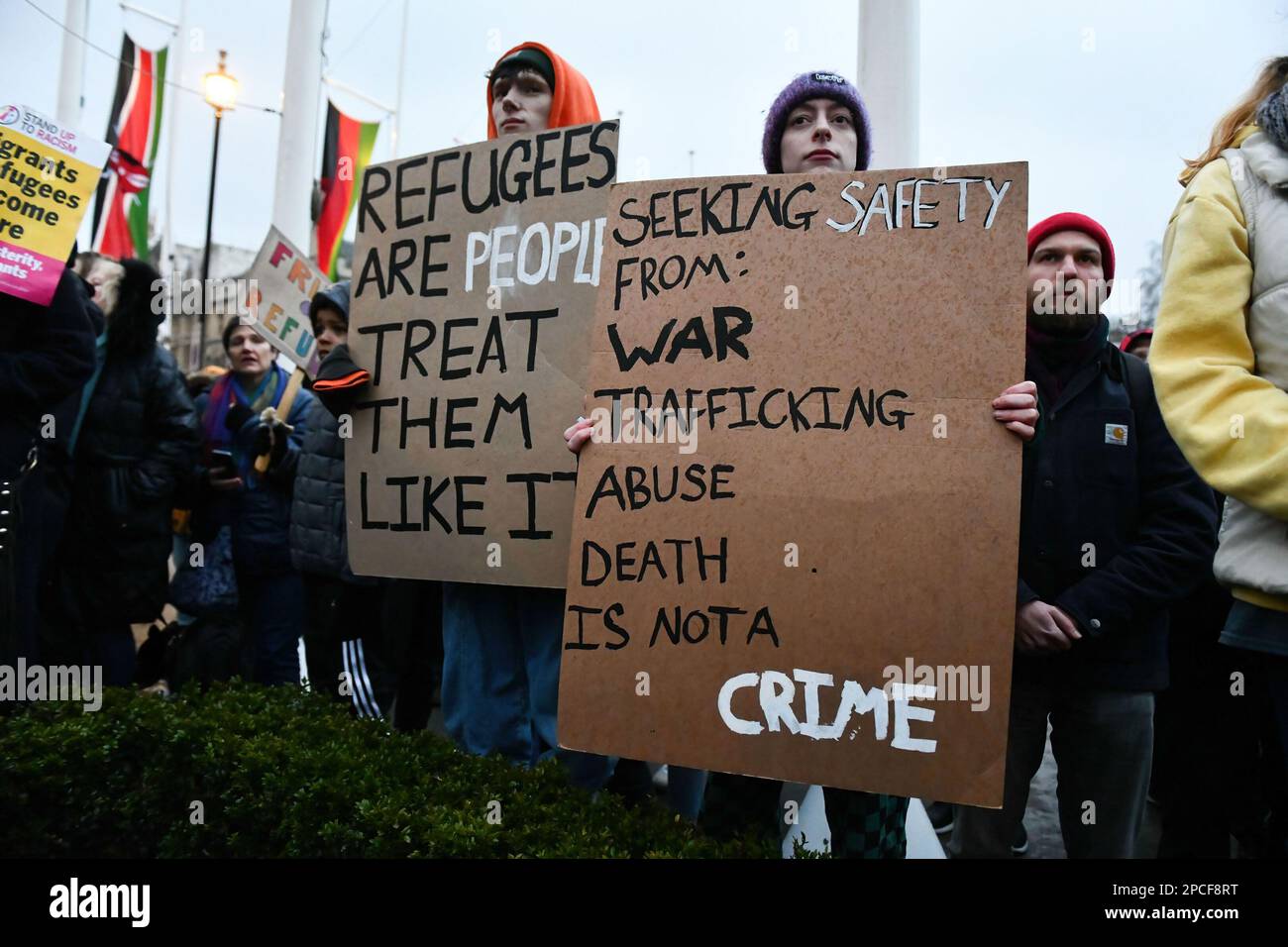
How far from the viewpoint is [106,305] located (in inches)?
163

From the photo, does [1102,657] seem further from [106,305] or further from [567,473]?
[106,305]

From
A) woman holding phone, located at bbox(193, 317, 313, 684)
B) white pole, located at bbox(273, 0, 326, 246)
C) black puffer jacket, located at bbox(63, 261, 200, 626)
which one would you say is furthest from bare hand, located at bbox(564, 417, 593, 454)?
white pole, located at bbox(273, 0, 326, 246)

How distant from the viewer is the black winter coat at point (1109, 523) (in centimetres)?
229

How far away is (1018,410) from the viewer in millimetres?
1741

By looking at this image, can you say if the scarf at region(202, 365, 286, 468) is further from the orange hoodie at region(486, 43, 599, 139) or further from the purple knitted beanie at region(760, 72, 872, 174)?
the purple knitted beanie at region(760, 72, 872, 174)

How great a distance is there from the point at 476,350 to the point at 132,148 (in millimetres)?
11426

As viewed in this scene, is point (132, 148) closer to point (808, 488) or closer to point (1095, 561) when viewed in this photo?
point (808, 488)

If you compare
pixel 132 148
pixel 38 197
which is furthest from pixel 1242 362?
pixel 132 148

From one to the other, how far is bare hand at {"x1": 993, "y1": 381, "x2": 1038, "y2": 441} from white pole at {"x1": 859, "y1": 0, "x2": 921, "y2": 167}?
285 centimetres

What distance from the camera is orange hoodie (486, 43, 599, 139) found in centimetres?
277

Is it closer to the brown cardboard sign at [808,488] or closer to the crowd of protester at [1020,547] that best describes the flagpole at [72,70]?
the crowd of protester at [1020,547]

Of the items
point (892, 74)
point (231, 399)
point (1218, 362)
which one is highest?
point (892, 74)

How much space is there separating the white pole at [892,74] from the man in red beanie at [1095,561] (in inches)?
84.1
